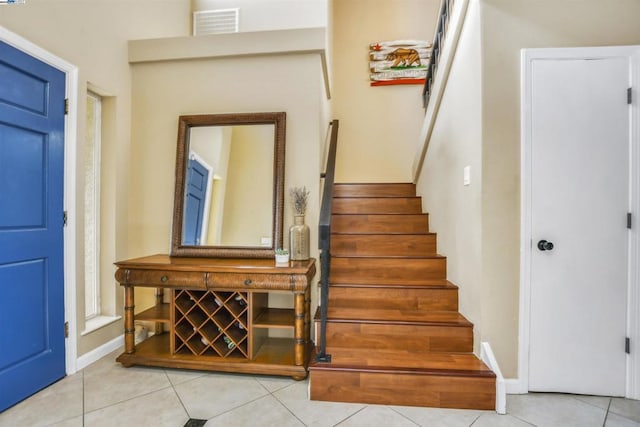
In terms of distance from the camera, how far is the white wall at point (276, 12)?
10.3 ft

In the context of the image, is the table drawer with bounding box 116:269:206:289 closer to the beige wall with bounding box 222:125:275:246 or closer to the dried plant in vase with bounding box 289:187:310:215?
the beige wall with bounding box 222:125:275:246

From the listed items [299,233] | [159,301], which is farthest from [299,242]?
[159,301]

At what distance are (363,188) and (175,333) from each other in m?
2.45

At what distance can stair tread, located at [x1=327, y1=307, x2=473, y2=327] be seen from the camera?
2143 mm

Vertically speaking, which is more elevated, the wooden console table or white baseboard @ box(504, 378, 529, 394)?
the wooden console table

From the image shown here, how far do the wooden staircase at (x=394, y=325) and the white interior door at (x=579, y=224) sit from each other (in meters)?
0.50

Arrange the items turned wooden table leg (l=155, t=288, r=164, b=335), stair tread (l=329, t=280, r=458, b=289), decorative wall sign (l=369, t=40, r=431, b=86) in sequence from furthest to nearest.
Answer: decorative wall sign (l=369, t=40, r=431, b=86) < turned wooden table leg (l=155, t=288, r=164, b=335) < stair tread (l=329, t=280, r=458, b=289)

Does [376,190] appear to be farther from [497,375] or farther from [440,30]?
[497,375]

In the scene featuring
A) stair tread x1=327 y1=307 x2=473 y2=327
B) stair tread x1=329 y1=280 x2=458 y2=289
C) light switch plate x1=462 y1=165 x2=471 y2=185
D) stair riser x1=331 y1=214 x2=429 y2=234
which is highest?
light switch plate x1=462 y1=165 x2=471 y2=185

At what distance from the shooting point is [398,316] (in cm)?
223

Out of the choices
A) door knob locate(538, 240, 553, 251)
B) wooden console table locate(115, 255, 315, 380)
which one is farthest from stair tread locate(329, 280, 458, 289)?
door knob locate(538, 240, 553, 251)

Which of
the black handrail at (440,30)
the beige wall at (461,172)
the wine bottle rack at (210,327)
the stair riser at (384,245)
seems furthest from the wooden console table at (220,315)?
the black handrail at (440,30)

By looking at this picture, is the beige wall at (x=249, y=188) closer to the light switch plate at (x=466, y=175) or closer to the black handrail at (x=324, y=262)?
the black handrail at (x=324, y=262)

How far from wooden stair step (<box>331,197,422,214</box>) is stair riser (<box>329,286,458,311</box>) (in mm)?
1128
